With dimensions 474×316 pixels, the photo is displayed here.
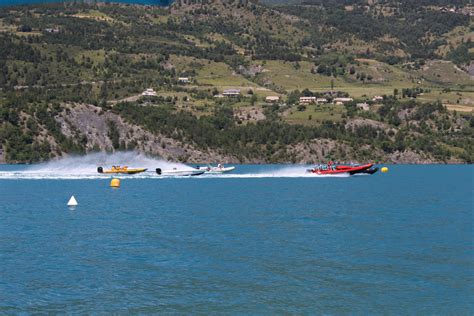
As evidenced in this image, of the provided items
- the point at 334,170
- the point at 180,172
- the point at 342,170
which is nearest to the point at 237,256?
the point at 180,172

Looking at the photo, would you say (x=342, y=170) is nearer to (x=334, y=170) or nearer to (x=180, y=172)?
(x=334, y=170)

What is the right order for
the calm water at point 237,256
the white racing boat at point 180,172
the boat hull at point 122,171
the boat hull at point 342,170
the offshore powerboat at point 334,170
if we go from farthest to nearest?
1. the offshore powerboat at point 334,170
2. the boat hull at point 342,170
3. the boat hull at point 122,171
4. the white racing boat at point 180,172
5. the calm water at point 237,256

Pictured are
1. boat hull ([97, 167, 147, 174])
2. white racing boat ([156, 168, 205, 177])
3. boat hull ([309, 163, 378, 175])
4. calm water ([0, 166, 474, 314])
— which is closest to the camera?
calm water ([0, 166, 474, 314])

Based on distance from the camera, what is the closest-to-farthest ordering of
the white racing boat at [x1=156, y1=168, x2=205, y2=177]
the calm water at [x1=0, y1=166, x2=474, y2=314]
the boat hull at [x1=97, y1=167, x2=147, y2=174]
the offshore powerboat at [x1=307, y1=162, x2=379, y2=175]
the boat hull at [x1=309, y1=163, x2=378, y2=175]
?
the calm water at [x1=0, y1=166, x2=474, y2=314] → the white racing boat at [x1=156, y1=168, x2=205, y2=177] → the boat hull at [x1=97, y1=167, x2=147, y2=174] → the boat hull at [x1=309, y1=163, x2=378, y2=175] → the offshore powerboat at [x1=307, y1=162, x2=379, y2=175]

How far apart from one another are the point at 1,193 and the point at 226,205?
46440 millimetres

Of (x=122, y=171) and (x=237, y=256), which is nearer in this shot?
(x=237, y=256)

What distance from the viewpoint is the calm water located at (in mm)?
50500

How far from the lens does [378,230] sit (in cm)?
8462

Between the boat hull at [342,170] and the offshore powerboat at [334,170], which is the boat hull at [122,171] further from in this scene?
the boat hull at [342,170]

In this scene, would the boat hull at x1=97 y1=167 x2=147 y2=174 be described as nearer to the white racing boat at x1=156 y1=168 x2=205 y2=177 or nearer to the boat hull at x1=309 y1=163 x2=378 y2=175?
the white racing boat at x1=156 y1=168 x2=205 y2=177

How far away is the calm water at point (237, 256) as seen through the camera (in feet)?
166

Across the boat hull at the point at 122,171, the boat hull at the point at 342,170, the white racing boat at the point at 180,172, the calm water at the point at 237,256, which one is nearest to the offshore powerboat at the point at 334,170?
the boat hull at the point at 342,170

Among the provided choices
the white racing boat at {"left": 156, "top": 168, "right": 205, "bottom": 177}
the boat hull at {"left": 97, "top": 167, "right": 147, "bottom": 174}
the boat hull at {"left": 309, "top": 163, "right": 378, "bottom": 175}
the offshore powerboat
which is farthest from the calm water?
the offshore powerboat

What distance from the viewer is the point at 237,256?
65.8 m
